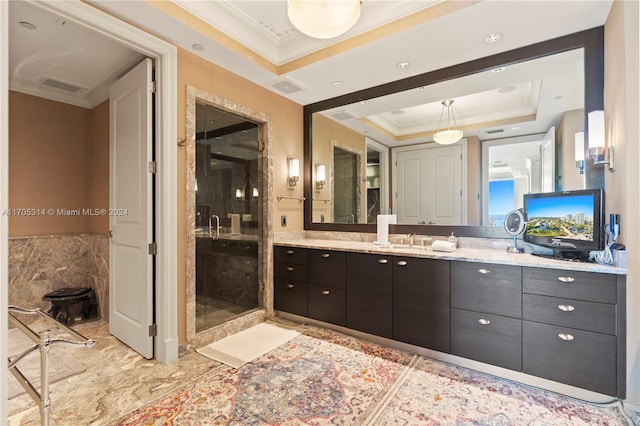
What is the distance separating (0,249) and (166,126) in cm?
213

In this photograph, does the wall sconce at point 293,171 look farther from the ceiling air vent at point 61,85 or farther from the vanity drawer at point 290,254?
the ceiling air vent at point 61,85

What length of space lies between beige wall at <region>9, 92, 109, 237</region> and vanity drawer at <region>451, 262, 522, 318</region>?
3924 mm

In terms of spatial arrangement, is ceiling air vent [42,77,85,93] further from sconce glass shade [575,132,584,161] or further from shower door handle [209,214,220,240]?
sconce glass shade [575,132,584,161]

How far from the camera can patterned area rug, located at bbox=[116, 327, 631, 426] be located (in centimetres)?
188

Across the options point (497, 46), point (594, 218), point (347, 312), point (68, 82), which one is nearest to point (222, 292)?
point (347, 312)

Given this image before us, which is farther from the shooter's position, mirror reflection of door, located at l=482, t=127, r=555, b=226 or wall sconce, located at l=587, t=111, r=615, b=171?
mirror reflection of door, located at l=482, t=127, r=555, b=226

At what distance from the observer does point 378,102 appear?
352cm

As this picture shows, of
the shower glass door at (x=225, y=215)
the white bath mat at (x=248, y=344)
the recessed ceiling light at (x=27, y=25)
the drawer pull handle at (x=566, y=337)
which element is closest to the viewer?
the drawer pull handle at (x=566, y=337)

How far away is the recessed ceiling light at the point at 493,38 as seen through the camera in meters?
2.50

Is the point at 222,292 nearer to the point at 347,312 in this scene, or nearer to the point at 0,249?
the point at 347,312

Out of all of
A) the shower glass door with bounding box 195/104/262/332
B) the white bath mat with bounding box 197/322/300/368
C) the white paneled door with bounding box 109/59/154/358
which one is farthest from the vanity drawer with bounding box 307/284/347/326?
the white paneled door with bounding box 109/59/154/358

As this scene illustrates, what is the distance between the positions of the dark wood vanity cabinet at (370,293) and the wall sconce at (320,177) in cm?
128

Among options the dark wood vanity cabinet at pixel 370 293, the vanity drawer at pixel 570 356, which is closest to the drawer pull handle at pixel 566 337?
the vanity drawer at pixel 570 356

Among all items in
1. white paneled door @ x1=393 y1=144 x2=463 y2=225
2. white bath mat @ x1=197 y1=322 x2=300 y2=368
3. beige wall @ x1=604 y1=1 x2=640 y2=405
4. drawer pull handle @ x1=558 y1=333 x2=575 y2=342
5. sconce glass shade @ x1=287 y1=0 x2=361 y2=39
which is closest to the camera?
sconce glass shade @ x1=287 y1=0 x2=361 y2=39
